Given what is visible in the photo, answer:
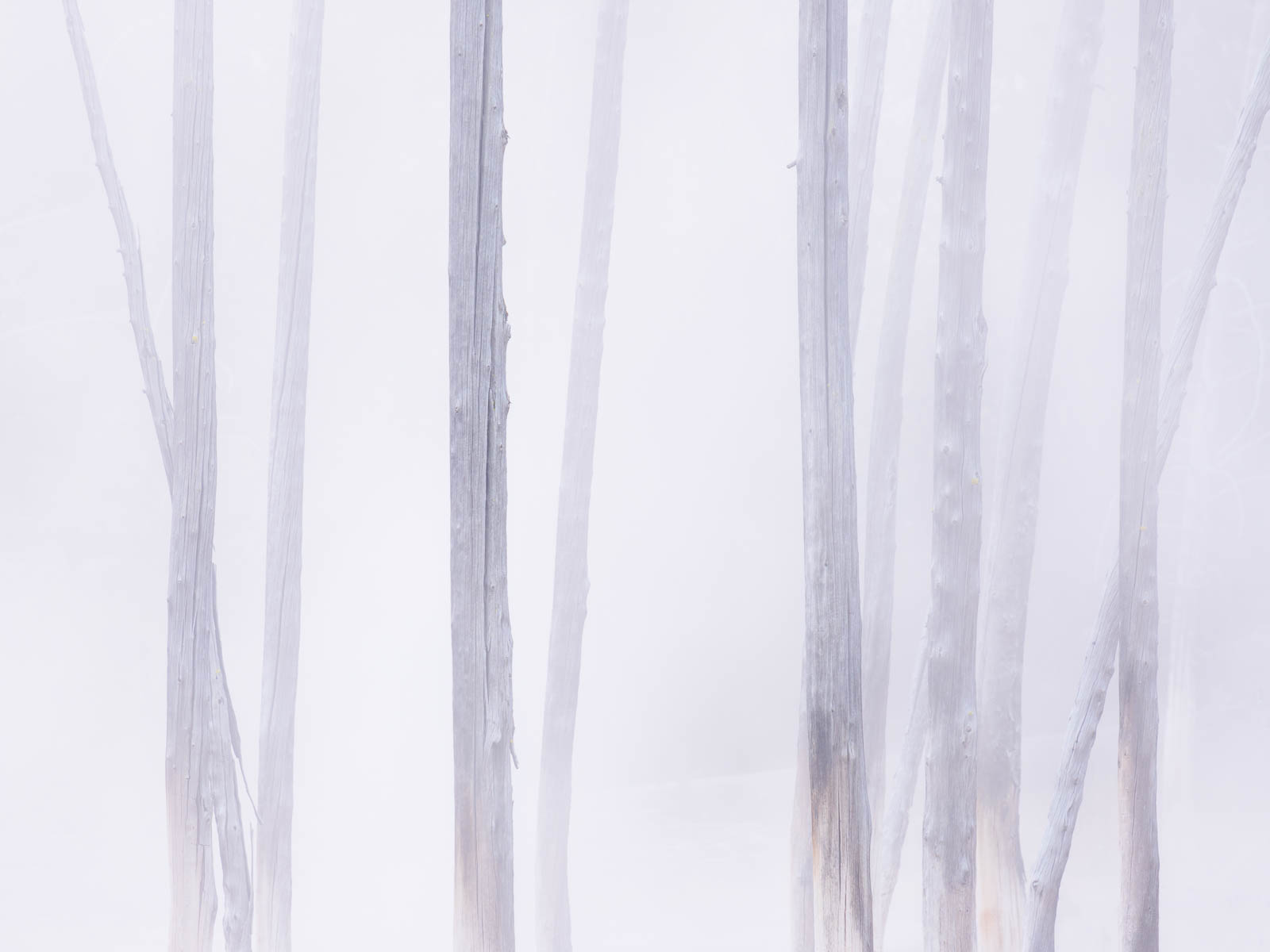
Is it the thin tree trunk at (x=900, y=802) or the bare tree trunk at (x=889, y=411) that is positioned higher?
the bare tree trunk at (x=889, y=411)

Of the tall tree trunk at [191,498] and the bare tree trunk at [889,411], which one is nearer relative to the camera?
the tall tree trunk at [191,498]

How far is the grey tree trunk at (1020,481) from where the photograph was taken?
169 inches

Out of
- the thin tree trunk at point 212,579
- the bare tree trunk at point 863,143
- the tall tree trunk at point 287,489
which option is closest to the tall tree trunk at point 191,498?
the thin tree trunk at point 212,579

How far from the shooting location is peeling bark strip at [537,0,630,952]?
4.70 meters

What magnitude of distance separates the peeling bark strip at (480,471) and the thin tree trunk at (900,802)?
2.51 meters

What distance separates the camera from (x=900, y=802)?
4.80 metres

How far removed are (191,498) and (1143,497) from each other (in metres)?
3.07

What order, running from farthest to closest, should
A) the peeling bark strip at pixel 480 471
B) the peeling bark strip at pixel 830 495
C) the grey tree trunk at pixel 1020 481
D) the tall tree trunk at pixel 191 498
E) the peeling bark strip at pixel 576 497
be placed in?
the peeling bark strip at pixel 576 497 < the grey tree trunk at pixel 1020 481 < the tall tree trunk at pixel 191 498 < the peeling bark strip at pixel 830 495 < the peeling bark strip at pixel 480 471

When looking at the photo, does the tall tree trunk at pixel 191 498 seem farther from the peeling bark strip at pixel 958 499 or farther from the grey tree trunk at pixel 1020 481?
the grey tree trunk at pixel 1020 481

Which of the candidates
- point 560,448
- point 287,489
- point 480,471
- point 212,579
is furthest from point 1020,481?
point 560,448

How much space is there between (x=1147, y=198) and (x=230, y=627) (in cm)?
640

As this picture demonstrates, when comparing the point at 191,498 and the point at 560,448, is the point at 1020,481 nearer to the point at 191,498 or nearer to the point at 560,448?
the point at 191,498

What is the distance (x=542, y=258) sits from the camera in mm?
8836

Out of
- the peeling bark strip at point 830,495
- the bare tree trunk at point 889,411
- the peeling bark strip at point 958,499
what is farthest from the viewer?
the bare tree trunk at point 889,411
